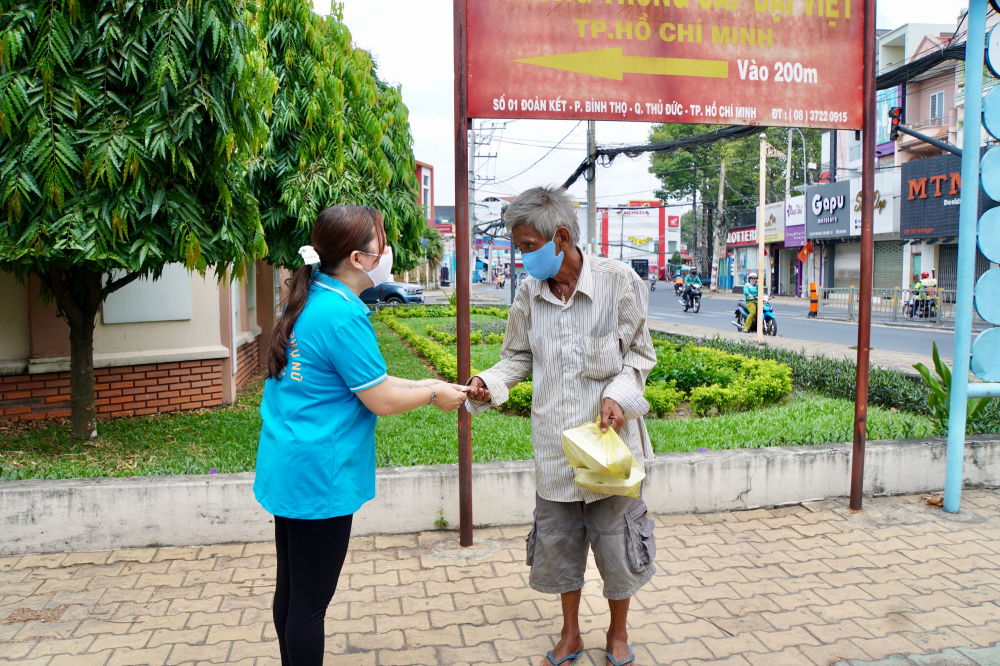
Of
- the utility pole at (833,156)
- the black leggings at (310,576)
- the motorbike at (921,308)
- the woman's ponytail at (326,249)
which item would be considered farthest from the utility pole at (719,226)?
the black leggings at (310,576)

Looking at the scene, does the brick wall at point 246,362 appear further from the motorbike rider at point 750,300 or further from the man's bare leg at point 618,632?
the motorbike rider at point 750,300

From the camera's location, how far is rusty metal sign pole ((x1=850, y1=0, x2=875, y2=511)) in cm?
433

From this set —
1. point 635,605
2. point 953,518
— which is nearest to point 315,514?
point 635,605

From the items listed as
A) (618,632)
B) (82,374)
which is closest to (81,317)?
(82,374)

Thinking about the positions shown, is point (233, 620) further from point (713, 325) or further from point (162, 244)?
point (713, 325)

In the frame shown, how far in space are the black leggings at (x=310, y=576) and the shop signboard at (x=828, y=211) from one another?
32073 millimetres

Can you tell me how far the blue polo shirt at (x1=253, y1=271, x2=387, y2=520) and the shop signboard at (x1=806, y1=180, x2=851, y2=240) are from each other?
32.0 meters

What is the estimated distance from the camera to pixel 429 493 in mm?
4156

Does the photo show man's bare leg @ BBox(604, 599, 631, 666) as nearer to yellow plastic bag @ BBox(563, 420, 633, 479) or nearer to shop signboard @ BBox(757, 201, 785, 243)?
yellow plastic bag @ BBox(563, 420, 633, 479)

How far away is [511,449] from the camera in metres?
4.96

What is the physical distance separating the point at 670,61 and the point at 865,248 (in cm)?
168

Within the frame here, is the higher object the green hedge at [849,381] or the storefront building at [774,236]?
the storefront building at [774,236]

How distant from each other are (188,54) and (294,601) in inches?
129

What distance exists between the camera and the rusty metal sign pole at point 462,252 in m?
3.87
